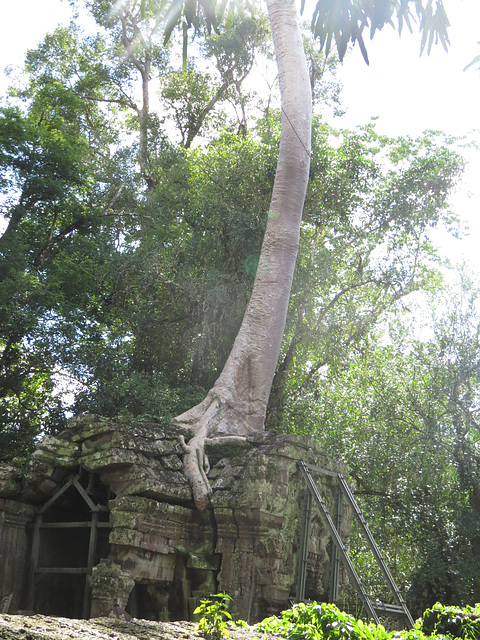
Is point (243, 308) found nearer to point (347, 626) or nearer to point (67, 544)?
point (67, 544)

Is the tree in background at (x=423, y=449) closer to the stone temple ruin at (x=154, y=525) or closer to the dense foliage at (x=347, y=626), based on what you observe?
the stone temple ruin at (x=154, y=525)

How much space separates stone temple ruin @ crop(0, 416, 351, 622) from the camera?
22.8 feet

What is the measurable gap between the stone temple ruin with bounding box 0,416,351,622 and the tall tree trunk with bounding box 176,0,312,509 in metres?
0.69

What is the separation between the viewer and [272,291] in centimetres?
1107

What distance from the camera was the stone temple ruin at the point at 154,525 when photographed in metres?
6.94

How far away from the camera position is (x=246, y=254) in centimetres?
1371

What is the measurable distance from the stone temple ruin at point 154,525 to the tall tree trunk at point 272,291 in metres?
0.69

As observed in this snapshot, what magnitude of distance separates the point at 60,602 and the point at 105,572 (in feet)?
5.98

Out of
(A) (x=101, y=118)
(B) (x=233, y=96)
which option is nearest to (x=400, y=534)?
(B) (x=233, y=96)

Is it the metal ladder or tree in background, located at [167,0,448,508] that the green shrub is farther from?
tree in background, located at [167,0,448,508]

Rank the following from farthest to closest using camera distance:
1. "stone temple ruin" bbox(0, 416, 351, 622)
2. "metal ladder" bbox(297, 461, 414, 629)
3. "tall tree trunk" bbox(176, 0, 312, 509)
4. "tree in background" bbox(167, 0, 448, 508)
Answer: "tall tree trunk" bbox(176, 0, 312, 509), "tree in background" bbox(167, 0, 448, 508), "metal ladder" bbox(297, 461, 414, 629), "stone temple ruin" bbox(0, 416, 351, 622)

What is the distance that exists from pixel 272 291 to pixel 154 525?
16.2 feet

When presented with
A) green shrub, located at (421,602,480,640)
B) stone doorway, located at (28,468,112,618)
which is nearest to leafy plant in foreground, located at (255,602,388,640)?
green shrub, located at (421,602,480,640)

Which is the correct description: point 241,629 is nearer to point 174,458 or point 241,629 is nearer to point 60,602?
point 174,458
